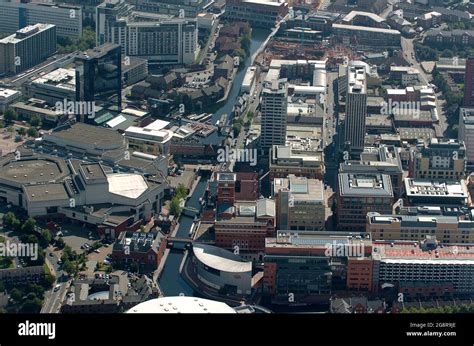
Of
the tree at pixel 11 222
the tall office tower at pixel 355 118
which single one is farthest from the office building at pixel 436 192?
the tree at pixel 11 222

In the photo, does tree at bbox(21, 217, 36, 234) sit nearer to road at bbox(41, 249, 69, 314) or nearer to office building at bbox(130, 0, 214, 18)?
road at bbox(41, 249, 69, 314)

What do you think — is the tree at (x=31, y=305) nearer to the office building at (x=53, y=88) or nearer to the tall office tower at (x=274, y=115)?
the tall office tower at (x=274, y=115)

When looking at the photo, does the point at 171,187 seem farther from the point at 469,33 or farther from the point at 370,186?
the point at 469,33

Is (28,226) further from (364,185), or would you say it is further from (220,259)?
(364,185)

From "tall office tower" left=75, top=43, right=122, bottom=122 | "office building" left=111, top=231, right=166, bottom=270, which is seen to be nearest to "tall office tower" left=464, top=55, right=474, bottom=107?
"tall office tower" left=75, top=43, right=122, bottom=122

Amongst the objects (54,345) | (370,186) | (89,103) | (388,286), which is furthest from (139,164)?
(54,345)

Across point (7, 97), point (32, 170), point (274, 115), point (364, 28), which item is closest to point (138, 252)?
point (32, 170)
